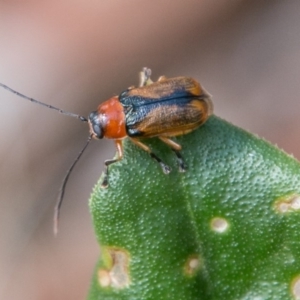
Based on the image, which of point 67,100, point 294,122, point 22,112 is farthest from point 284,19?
point 22,112

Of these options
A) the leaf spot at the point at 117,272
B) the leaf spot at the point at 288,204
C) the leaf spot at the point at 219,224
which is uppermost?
the leaf spot at the point at 288,204

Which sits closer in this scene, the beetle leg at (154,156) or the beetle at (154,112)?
the beetle leg at (154,156)

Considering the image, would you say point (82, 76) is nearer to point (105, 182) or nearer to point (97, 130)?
point (97, 130)

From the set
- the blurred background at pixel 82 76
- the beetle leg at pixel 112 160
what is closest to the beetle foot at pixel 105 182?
the beetle leg at pixel 112 160

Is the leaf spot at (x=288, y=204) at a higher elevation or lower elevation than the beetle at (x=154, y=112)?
lower

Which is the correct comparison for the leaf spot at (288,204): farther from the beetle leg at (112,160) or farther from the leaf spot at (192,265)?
the beetle leg at (112,160)

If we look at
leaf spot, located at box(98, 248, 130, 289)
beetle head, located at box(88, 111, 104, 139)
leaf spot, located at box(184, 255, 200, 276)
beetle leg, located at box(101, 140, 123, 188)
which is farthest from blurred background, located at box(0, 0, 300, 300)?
leaf spot, located at box(184, 255, 200, 276)

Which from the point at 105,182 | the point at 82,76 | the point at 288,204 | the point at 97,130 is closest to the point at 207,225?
the point at 288,204
